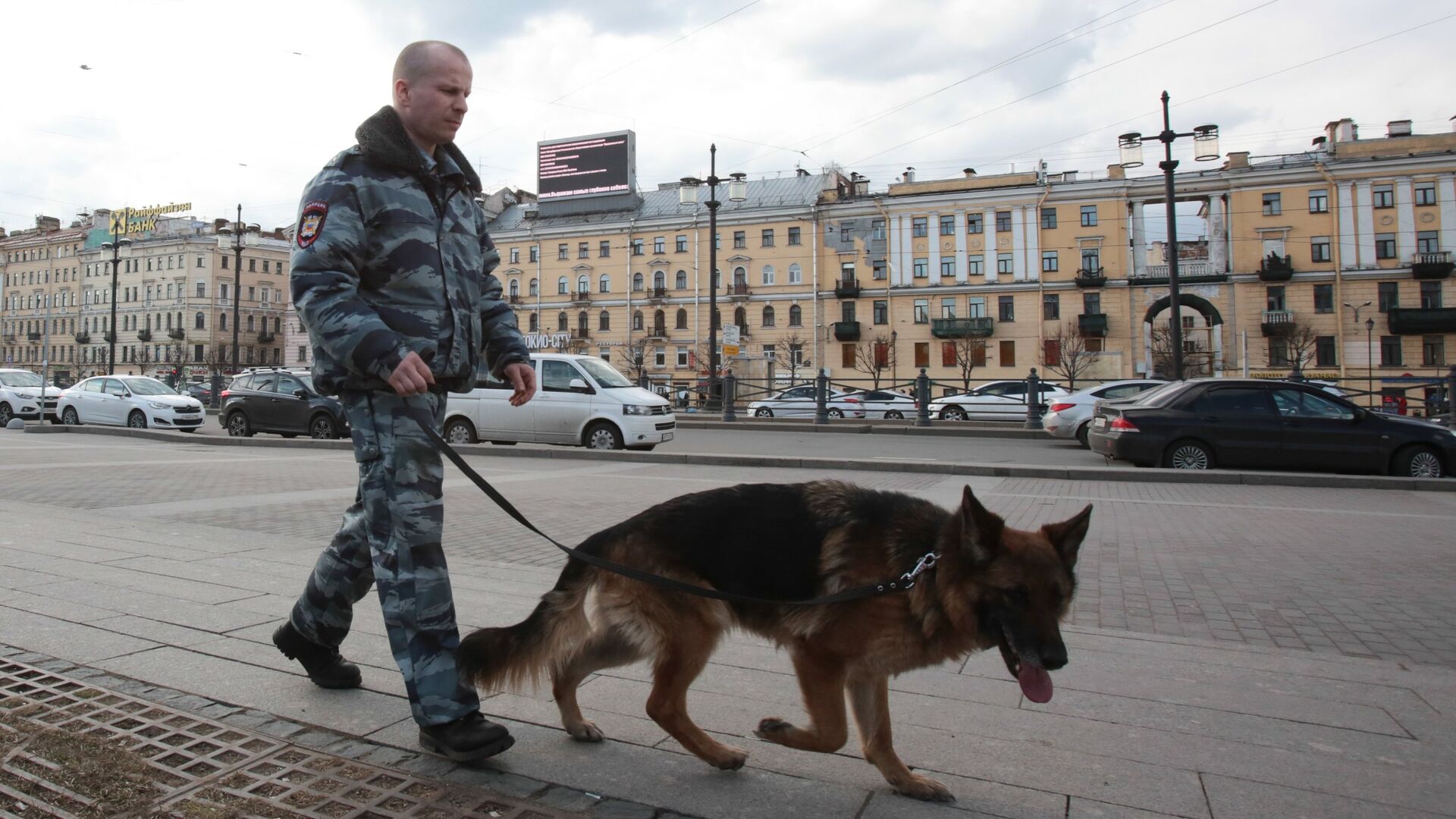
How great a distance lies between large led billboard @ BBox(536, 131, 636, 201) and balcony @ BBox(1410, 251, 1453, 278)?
5643cm

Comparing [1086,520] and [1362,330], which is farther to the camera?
[1362,330]

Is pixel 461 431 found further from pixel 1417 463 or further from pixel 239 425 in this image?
pixel 1417 463

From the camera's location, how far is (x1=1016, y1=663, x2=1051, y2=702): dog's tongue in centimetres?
235

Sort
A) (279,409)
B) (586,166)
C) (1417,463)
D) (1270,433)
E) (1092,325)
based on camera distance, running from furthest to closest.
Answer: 1. (586,166)
2. (1092,325)
3. (279,409)
4. (1270,433)
5. (1417,463)

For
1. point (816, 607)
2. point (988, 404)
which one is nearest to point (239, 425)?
point (988, 404)

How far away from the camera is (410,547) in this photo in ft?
9.05

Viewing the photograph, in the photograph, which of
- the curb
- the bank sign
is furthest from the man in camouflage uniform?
the bank sign

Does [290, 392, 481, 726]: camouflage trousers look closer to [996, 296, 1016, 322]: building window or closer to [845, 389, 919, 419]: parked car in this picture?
[845, 389, 919, 419]: parked car

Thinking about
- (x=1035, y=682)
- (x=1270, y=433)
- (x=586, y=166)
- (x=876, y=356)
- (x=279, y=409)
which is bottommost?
(x=1035, y=682)

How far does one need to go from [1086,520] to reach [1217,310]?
71183mm

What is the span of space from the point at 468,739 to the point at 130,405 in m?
26.5

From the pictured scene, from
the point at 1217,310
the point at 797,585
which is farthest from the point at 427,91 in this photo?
the point at 1217,310

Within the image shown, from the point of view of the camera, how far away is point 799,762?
9.18 ft

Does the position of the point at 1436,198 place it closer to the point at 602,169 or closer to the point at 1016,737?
the point at 602,169
